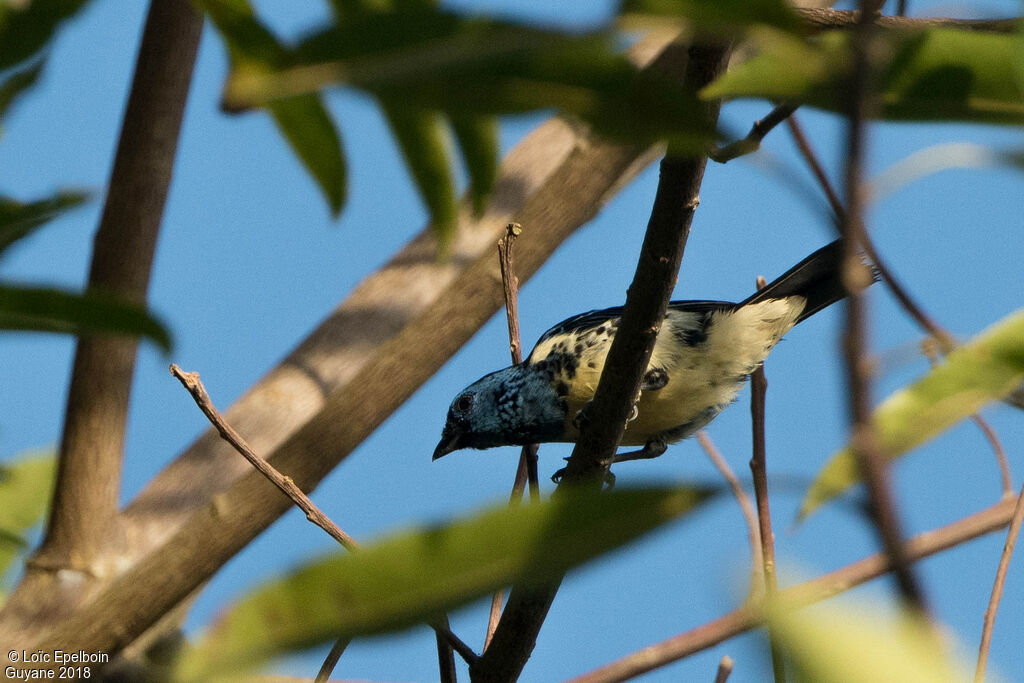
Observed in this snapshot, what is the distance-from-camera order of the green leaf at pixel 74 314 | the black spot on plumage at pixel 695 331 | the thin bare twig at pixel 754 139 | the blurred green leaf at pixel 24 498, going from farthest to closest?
the black spot on plumage at pixel 695 331
the blurred green leaf at pixel 24 498
the green leaf at pixel 74 314
the thin bare twig at pixel 754 139

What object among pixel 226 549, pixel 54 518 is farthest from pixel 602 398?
pixel 54 518

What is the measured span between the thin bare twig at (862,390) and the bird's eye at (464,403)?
3.53 m

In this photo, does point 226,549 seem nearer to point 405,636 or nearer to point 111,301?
point 111,301

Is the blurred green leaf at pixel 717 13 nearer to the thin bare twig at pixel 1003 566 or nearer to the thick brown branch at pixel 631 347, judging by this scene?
the thick brown branch at pixel 631 347

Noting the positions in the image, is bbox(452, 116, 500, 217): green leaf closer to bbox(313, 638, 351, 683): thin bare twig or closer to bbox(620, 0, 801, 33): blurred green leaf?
bbox(620, 0, 801, 33): blurred green leaf

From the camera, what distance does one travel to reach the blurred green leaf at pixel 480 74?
2.31 feet

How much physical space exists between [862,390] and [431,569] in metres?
0.38

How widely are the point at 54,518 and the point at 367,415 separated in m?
0.95

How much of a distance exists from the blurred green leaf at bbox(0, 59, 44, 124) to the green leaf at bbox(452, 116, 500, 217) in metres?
1.33

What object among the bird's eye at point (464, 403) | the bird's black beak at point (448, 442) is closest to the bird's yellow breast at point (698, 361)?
the bird's eye at point (464, 403)

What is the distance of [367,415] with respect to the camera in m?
2.96

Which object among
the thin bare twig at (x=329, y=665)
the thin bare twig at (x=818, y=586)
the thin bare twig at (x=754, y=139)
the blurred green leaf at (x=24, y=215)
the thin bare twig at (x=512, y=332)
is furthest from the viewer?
the thin bare twig at (x=512, y=332)

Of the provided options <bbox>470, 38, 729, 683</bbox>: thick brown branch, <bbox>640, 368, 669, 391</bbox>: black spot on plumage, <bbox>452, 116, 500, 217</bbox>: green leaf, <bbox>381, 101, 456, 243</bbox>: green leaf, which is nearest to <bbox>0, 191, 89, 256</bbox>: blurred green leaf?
<bbox>381, 101, 456, 243</bbox>: green leaf

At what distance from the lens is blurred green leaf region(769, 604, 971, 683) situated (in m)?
0.63
